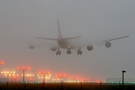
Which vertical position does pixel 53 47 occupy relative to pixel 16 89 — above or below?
above

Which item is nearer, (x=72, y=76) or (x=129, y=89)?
(x=129, y=89)

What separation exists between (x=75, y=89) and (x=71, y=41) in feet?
125

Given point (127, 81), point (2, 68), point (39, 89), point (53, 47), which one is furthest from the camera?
point (2, 68)

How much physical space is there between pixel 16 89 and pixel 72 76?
175 ft

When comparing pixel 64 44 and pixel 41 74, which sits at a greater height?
pixel 64 44

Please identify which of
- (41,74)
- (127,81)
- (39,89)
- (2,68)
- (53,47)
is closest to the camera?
(39,89)

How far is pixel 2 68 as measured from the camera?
112 m

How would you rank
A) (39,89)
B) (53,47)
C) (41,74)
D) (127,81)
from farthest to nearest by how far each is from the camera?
(53,47), (41,74), (127,81), (39,89)

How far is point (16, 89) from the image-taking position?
1959 inches

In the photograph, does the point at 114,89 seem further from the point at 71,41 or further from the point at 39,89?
the point at 71,41

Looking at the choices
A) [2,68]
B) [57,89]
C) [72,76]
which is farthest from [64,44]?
[2,68]

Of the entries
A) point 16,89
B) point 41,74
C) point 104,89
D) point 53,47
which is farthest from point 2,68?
point 104,89

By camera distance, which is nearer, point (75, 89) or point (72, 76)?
point (75, 89)

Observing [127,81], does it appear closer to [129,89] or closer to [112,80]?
[112,80]
